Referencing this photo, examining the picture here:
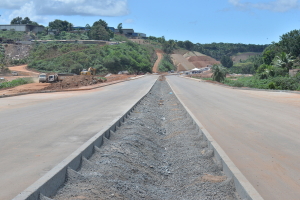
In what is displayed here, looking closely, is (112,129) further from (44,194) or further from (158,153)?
(44,194)

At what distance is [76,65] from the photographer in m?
83.6

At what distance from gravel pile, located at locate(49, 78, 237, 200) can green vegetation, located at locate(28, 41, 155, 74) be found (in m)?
76.7

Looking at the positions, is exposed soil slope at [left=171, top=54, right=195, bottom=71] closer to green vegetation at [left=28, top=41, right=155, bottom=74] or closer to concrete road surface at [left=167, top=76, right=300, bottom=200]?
green vegetation at [left=28, top=41, right=155, bottom=74]

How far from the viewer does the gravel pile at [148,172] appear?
534 cm

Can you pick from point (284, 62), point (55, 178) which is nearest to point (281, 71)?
point (284, 62)

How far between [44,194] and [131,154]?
3.60 m

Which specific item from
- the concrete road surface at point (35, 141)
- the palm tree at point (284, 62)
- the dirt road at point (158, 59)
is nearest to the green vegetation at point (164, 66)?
the dirt road at point (158, 59)

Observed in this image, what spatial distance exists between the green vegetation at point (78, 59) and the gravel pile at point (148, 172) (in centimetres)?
7675

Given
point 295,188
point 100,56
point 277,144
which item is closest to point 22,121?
point 277,144

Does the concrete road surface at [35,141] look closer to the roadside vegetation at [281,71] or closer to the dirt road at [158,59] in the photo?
the roadside vegetation at [281,71]

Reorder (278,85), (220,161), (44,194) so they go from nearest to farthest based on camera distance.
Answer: (44,194)
(220,161)
(278,85)

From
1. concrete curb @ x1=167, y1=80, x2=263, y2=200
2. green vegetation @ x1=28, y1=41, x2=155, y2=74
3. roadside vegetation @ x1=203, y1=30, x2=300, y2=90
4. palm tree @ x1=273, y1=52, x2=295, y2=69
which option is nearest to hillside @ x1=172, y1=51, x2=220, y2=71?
green vegetation @ x1=28, y1=41, x2=155, y2=74

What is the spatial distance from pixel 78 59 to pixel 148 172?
8914 centimetres

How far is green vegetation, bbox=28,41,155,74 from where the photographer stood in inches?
3492
